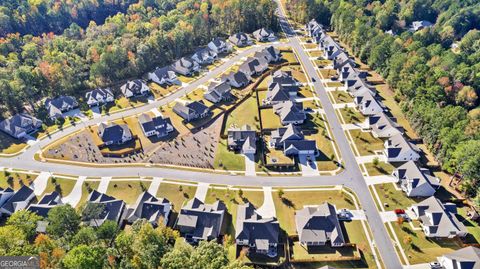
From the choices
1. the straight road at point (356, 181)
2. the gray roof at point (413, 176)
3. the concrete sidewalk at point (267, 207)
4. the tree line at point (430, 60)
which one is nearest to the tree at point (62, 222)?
the concrete sidewalk at point (267, 207)

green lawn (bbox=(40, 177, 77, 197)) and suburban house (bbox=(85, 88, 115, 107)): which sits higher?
suburban house (bbox=(85, 88, 115, 107))

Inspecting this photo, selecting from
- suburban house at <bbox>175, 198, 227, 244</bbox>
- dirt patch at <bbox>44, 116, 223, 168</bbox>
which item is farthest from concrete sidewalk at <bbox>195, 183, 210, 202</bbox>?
dirt patch at <bbox>44, 116, 223, 168</bbox>

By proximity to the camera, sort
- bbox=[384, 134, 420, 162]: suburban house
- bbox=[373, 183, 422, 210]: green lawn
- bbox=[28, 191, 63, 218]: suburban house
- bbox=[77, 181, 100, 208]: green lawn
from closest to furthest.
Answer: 1. bbox=[28, 191, 63, 218]: suburban house
2. bbox=[373, 183, 422, 210]: green lawn
3. bbox=[77, 181, 100, 208]: green lawn
4. bbox=[384, 134, 420, 162]: suburban house

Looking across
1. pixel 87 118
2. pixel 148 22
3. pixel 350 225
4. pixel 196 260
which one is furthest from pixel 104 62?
pixel 350 225

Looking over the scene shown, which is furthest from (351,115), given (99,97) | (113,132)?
(99,97)

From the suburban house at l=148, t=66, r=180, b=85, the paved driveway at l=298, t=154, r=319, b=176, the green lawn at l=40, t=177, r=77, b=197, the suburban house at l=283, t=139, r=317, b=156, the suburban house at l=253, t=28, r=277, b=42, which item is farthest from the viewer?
the suburban house at l=253, t=28, r=277, b=42

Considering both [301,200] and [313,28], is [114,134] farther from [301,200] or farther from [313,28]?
[313,28]

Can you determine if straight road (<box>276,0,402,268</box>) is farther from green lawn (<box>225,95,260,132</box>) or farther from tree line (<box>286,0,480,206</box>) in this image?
green lawn (<box>225,95,260,132</box>)
